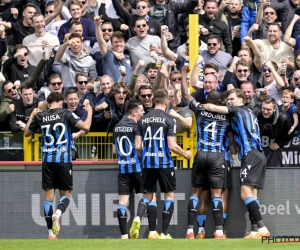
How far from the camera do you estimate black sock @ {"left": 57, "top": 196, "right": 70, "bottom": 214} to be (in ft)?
55.9

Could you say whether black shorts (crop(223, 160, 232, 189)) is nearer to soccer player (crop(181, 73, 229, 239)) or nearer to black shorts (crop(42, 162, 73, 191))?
soccer player (crop(181, 73, 229, 239))

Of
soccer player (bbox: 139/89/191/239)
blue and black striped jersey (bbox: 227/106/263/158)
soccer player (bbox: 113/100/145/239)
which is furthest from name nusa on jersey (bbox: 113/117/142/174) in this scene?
blue and black striped jersey (bbox: 227/106/263/158)

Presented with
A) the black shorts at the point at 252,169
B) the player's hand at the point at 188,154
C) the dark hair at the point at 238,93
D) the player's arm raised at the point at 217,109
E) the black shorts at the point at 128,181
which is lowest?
the black shorts at the point at 128,181

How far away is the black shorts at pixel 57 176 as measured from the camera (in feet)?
56.5

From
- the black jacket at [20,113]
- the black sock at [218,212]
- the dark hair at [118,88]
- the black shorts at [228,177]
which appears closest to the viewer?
the black sock at [218,212]

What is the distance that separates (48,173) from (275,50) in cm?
585

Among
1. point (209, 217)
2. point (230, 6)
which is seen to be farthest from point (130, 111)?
point (230, 6)

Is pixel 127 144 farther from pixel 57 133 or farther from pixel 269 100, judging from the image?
pixel 269 100

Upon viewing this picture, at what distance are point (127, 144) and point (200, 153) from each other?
3.90ft

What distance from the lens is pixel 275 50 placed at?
68.6 feet

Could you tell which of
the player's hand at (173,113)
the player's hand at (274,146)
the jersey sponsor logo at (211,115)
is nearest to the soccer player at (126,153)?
the player's hand at (173,113)

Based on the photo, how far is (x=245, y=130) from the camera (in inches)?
674

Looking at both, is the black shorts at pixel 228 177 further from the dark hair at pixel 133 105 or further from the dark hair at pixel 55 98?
the dark hair at pixel 55 98

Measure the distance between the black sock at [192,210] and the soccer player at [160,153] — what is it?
0.34m
